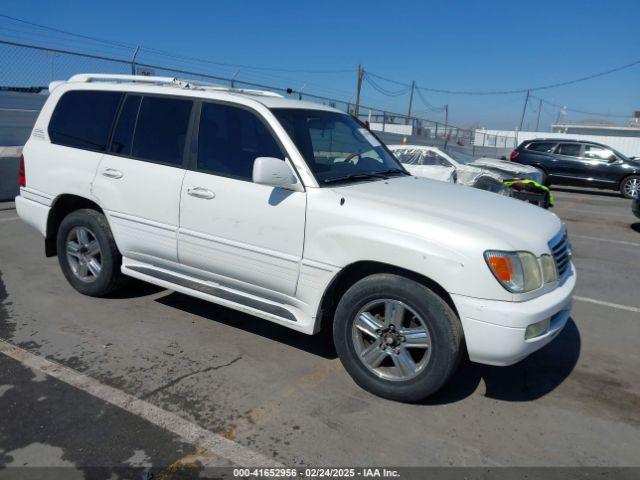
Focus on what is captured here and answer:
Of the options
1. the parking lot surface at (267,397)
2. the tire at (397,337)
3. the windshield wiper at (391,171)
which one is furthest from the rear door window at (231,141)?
the parking lot surface at (267,397)

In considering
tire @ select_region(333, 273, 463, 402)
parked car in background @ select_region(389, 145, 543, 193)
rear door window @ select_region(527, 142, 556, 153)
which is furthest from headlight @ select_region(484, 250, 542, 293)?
rear door window @ select_region(527, 142, 556, 153)

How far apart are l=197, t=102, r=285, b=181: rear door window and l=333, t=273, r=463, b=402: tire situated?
3.96 feet

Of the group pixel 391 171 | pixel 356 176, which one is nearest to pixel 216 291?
pixel 356 176

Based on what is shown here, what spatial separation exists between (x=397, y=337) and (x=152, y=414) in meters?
1.55

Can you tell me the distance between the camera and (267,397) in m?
3.36

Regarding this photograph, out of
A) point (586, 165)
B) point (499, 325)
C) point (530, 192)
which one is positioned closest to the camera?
point (499, 325)

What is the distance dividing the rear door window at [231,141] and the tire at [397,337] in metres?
1.21

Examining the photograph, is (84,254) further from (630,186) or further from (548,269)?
(630,186)

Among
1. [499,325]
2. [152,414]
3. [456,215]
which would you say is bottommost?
[152,414]

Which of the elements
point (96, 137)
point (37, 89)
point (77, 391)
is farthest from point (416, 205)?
point (37, 89)

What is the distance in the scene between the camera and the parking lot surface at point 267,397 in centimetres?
285

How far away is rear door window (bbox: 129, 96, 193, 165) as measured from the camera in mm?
4188

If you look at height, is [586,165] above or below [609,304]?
above

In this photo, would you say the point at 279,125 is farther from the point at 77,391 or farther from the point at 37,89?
the point at 37,89
